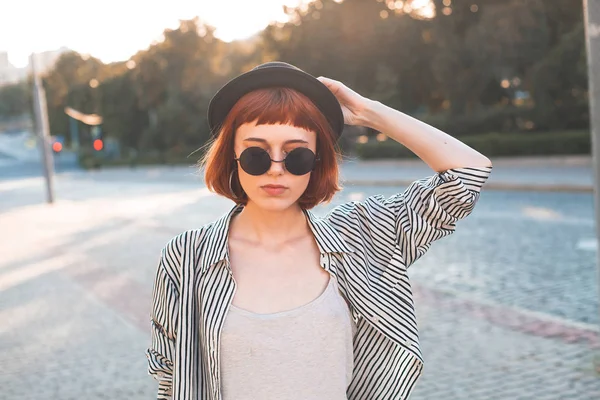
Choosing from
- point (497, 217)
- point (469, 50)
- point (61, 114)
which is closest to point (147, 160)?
point (61, 114)

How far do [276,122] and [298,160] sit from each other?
0.11 metres

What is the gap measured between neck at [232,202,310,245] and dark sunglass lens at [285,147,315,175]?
0.46 ft

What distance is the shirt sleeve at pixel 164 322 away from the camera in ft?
6.61

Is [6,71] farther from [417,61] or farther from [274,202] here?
[274,202]

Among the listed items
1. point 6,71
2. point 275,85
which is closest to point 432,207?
point 275,85

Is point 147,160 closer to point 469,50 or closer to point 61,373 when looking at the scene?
point 469,50

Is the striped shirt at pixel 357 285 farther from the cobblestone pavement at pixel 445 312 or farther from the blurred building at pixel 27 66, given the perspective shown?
the blurred building at pixel 27 66

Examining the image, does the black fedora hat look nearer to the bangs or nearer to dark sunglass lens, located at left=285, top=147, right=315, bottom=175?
the bangs

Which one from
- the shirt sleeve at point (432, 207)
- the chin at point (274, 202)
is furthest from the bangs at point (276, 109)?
the shirt sleeve at point (432, 207)

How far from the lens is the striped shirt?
1.98 metres

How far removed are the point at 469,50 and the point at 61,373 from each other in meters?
24.4

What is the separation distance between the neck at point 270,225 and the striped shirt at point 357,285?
4 cm

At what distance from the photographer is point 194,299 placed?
78.6 inches

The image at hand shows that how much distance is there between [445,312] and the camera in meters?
7.14
